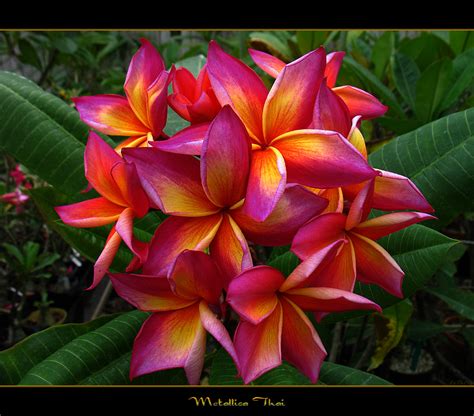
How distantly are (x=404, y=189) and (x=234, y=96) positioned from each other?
0.20 m

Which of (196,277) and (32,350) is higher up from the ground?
(196,277)

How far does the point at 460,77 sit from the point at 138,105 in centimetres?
69

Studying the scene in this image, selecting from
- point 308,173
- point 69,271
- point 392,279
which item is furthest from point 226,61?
point 69,271

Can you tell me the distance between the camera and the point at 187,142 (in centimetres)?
50

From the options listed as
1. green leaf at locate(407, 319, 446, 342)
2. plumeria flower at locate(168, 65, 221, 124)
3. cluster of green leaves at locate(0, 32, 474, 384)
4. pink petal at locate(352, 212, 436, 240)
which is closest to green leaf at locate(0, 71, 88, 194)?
cluster of green leaves at locate(0, 32, 474, 384)

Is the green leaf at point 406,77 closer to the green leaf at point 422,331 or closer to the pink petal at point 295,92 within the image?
the green leaf at point 422,331

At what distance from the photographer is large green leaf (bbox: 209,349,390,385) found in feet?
2.19

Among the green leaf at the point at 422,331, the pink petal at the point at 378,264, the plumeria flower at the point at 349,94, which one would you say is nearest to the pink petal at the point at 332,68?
the plumeria flower at the point at 349,94

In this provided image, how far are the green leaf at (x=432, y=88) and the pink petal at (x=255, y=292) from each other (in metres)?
0.65

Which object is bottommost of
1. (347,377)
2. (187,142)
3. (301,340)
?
(347,377)

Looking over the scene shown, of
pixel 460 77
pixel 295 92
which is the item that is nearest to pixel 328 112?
pixel 295 92

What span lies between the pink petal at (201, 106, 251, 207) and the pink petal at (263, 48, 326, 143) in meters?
0.05

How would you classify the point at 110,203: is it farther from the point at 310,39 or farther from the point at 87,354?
the point at 310,39

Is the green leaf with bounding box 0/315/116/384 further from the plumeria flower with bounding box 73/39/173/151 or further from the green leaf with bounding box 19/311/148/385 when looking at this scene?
the plumeria flower with bounding box 73/39/173/151
